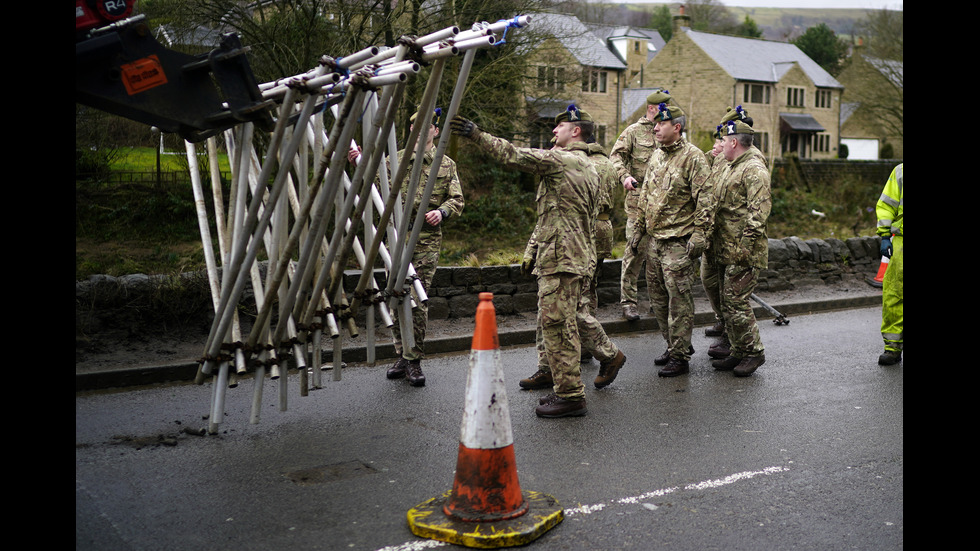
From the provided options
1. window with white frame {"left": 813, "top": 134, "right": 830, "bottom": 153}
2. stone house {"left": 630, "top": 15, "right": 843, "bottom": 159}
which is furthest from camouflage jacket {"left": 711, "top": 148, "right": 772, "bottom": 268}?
window with white frame {"left": 813, "top": 134, "right": 830, "bottom": 153}

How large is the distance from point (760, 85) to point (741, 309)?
48.4 m

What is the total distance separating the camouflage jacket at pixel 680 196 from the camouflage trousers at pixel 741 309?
0.58 m

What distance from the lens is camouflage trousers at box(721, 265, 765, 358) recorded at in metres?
7.72

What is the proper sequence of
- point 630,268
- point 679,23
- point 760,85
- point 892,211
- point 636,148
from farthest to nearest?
point 679,23
point 760,85
point 630,268
point 636,148
point 892,211

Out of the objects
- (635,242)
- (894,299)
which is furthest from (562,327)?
(894,299)

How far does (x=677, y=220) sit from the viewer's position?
7.67 m

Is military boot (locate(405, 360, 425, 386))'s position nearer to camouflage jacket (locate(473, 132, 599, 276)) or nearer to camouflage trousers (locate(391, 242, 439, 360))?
camouflage trousers (locate(391, 242, 439, 360))

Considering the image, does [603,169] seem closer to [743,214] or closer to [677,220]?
[677,220]

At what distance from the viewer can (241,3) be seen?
1320cm

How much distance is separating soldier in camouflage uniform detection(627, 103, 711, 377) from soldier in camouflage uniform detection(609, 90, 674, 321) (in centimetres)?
131

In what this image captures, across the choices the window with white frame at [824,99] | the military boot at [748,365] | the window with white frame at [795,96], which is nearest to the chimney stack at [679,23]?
the window with white frame at [795,96]
